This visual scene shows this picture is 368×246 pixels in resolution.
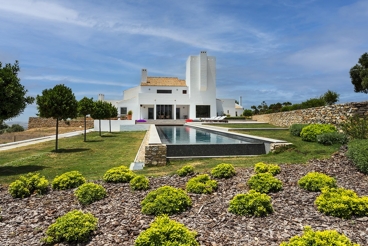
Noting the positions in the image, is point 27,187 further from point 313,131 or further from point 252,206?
point 313,131

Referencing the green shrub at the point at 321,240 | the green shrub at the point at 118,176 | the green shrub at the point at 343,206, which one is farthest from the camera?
the green shrub at the point at 118,176

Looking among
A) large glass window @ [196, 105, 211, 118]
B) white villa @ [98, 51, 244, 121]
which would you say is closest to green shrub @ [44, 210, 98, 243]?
white villa @ [98, 51, 244, 121]

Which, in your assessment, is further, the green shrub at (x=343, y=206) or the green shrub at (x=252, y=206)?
the green shrub at (x=252, y=206)

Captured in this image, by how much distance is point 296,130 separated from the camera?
13578mm

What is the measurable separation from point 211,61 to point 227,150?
33.9m

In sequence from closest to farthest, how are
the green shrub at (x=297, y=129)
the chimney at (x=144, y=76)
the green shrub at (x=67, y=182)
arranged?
the green shrub at (x=67, y=182), the green shrub at (x=297, y=129), the chimney at (x=144, y=76)

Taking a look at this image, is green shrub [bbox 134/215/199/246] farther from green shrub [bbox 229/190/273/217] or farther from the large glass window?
the large glass window

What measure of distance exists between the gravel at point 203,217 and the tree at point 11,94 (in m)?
4.02

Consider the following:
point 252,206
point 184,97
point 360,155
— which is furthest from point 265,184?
point 184,97

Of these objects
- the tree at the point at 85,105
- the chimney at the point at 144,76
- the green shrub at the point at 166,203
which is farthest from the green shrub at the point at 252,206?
the chimney at the point at 144,76

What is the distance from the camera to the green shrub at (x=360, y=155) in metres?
5.99

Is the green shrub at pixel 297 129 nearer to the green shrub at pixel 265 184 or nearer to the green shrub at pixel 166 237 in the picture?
the green shrub at pixel 265 184

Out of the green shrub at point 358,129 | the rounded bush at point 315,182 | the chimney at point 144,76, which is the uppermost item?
the chimney at point 144,76

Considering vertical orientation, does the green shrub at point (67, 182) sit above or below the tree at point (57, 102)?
below
